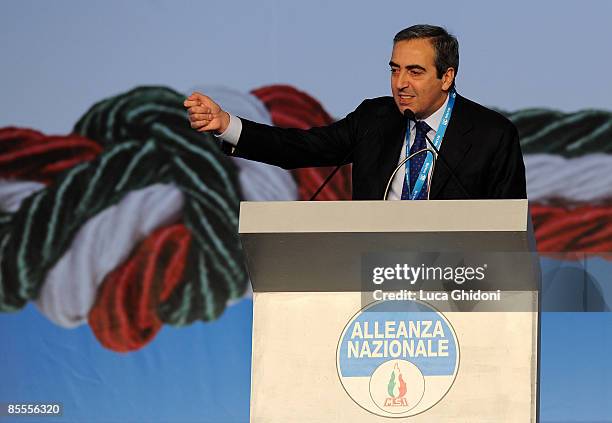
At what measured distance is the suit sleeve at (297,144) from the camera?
244 cm

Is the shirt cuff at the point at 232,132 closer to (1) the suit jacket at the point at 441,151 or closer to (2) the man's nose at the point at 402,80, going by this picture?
(1) the suit jacket at the point at 441,151

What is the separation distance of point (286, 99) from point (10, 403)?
133 cm

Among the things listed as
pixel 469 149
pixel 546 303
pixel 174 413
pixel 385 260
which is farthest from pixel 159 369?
pixel 385 260

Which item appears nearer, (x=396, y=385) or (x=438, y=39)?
(x=396, y=385)

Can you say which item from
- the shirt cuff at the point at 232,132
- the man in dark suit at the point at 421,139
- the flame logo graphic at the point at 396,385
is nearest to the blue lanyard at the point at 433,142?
the man in dark suit at the point at 421,139

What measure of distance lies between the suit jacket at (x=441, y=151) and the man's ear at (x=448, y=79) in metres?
0.04

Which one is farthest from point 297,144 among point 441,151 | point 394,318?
point 394,318

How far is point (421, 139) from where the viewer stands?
2434 mm

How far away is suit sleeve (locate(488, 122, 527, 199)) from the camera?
2.42 m

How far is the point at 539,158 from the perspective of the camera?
11.9ft

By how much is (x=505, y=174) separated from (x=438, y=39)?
331 mm

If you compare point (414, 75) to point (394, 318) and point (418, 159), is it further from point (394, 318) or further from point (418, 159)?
point (394, 318)

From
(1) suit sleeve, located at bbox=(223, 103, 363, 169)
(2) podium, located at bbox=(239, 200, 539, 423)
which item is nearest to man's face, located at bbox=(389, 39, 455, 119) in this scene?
(1) suit sleeve, located at bbox=(223, 103, 363, 169)

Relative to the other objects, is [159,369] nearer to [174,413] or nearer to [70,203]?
[174,413]
